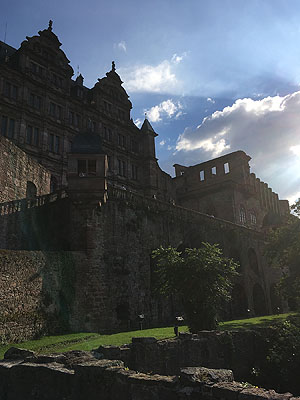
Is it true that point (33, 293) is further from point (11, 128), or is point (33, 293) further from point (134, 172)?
point (134, 172)

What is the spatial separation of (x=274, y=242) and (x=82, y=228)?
47.5 ft

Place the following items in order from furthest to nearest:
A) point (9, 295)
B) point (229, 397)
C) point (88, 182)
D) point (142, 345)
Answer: point (88, 182), point (9, 295), point (142, 345), point (229, 397)

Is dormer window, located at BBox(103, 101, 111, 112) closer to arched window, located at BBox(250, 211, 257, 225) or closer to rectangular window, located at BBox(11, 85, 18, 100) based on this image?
rectangular window, located at BBox(11, 85, 18, 100)

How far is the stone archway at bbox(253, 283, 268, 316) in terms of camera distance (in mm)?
37450

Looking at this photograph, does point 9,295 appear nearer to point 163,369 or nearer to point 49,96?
point 163,369

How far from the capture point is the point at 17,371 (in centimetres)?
862

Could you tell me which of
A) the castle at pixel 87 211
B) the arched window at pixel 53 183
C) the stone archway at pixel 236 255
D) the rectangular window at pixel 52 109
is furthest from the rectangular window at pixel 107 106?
the stone archway at pixel 236 255

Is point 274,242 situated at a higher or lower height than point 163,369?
higher

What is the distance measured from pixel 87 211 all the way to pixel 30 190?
703cm

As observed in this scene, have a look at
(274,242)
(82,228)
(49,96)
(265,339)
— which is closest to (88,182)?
(82,228)

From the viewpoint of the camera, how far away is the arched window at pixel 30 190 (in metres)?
26.0

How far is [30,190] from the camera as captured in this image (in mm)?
26250

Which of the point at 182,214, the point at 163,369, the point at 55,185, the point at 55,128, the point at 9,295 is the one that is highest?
the point at 55,128

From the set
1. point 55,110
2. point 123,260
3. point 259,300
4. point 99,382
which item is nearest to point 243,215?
point 259,300
